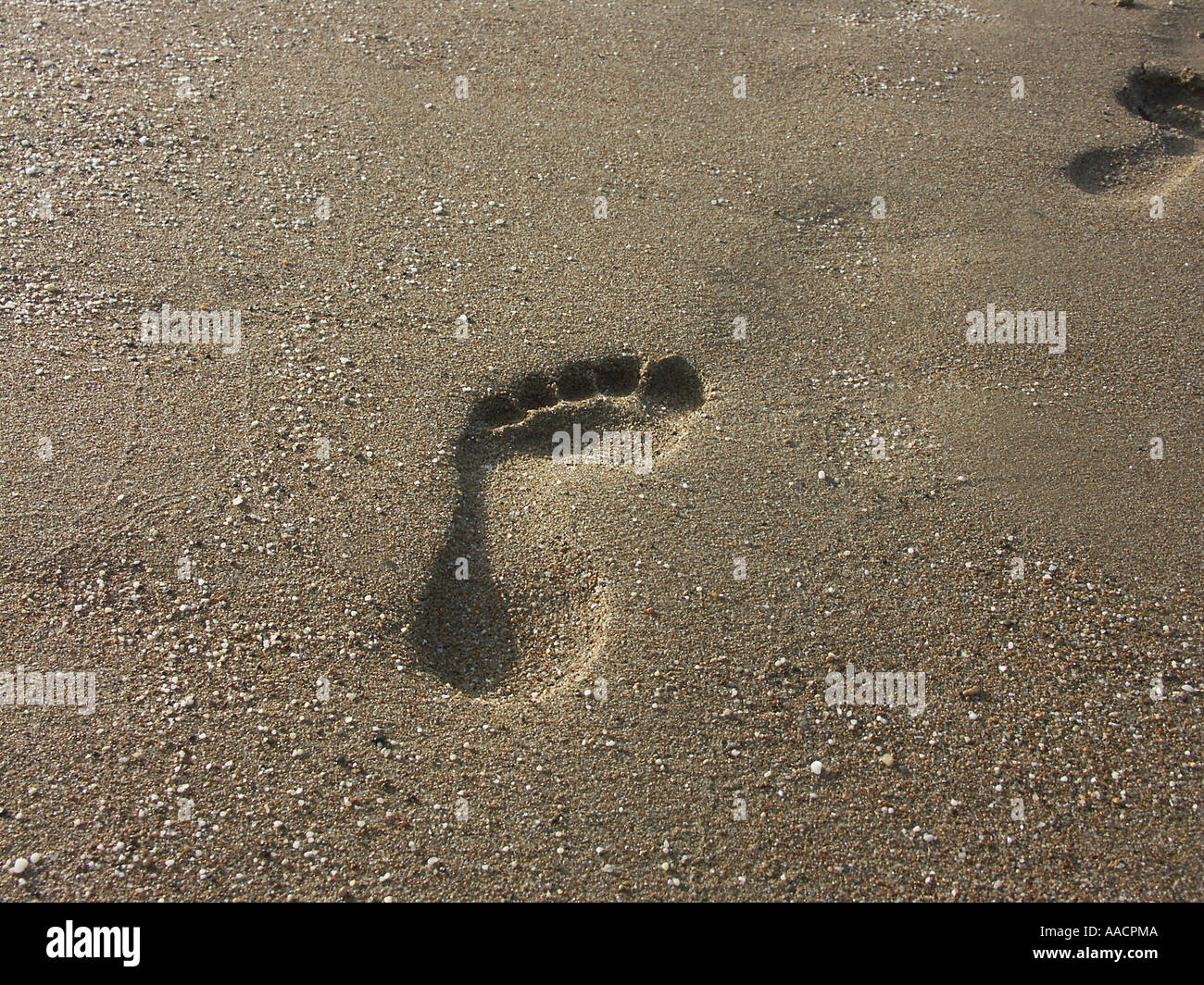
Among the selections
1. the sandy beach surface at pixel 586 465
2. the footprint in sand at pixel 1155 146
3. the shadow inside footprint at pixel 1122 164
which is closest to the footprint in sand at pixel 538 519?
the sandy beach surface at pixel 586 465

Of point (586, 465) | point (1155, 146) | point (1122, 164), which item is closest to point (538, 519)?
point (586, 465)

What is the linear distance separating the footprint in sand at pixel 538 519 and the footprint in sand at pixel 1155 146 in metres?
3.12

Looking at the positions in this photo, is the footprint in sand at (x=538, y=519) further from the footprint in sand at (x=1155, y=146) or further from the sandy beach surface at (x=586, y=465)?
the footprint in sand at (x=1155, y=146)

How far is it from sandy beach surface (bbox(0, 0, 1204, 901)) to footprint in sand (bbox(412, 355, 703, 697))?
2cm

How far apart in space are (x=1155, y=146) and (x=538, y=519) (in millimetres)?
4719

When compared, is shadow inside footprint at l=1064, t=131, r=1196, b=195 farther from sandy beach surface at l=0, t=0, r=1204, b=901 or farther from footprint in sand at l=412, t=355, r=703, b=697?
footprint in sand at l=412, t=355, r=703, b=697

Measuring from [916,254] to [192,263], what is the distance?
3767 millimetres

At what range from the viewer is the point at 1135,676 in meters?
3.29

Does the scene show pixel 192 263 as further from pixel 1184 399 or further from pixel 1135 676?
pixel 1184 399

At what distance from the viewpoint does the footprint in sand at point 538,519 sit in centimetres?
332

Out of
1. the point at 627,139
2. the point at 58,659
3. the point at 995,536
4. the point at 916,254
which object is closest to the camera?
the point at 58,659

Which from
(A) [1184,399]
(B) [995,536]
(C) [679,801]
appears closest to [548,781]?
(C) [679,801]

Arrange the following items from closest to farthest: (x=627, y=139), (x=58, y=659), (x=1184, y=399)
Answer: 1. (x=58, y=659)
2. (x=1184, y=399)
3. (x=627, y=139)

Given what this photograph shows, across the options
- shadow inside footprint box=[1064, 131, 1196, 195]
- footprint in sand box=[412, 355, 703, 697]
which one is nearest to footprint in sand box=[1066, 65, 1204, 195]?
shadow inside footprint box=[1064, 131, 1196, 195]
